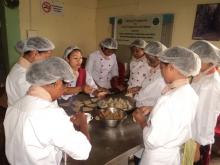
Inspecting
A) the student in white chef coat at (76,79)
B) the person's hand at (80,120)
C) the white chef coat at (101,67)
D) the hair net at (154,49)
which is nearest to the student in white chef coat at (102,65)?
the white chef coat at (101,67)

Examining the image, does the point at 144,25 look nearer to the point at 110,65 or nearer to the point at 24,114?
the point at 110,65

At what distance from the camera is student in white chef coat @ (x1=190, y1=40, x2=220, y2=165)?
1.71 meters

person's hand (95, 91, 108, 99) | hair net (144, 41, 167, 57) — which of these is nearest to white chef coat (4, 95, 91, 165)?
person's hand (95, 91, 108, 99)

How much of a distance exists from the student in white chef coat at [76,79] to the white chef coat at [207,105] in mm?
1078

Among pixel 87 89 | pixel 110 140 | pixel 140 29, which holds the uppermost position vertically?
pixel 140 29

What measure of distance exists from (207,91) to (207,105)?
4.9 inches

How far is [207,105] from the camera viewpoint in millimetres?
1739

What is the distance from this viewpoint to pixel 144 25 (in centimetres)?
388

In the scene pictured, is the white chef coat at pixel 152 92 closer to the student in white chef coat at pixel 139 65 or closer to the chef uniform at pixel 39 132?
the student in white chef coat at pixel 139 65

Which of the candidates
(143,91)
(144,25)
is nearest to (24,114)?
(143,91)

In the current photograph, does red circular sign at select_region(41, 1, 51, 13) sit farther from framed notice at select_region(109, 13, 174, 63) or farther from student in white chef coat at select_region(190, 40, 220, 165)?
student in white chef coat at select_region(190, 40, 220, 165)

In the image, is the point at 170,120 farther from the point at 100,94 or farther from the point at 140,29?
the point at 140,29

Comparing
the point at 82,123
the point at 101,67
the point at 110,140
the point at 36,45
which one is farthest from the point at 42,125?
the point at 101,67

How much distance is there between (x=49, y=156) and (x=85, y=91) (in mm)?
1312
